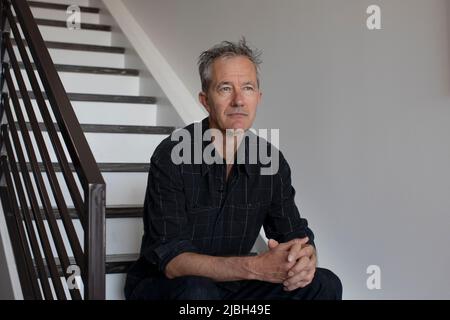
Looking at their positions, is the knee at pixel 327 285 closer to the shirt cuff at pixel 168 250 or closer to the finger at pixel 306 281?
the finger at pixel 306 281

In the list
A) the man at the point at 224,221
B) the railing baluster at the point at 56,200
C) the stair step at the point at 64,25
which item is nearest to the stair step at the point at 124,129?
the railing baluster at the point at 56,200

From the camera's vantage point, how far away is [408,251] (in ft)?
6.46

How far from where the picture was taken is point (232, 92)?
1820mm

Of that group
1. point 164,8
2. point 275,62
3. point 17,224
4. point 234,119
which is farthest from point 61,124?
point 164,8

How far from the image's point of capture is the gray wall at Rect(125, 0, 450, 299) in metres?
1.87

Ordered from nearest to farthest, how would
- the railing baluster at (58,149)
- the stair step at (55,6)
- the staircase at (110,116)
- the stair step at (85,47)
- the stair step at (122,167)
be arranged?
the railing baluster at (58,149), the staircase at (110,116), the stair step at (122,167), the stair step at (85,47), the stair step at (55,6)

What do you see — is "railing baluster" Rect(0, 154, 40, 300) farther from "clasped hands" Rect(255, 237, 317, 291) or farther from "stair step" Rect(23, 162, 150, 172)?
"clasped hands" Rect(255, 237, 317, 291)

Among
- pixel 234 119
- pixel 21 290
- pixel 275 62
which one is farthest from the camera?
pixel 275 62

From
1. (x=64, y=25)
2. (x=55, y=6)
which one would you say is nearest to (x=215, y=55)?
(x=64, y=25)

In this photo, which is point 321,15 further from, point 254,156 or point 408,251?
point 408,251

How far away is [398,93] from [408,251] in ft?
1.60

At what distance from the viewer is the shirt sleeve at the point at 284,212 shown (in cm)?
192

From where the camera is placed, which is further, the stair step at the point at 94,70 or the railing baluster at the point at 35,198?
the stair step at the point at 94,70

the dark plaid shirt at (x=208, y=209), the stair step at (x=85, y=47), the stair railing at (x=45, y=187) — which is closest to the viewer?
the stair railing at (x=45, y=187)
